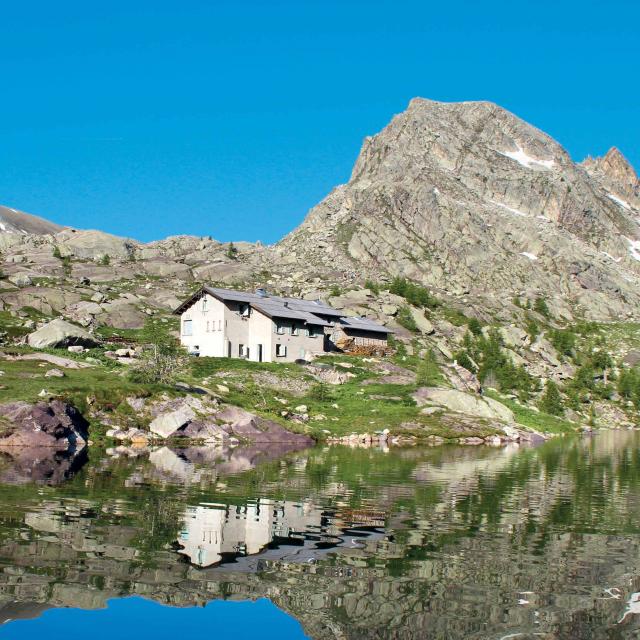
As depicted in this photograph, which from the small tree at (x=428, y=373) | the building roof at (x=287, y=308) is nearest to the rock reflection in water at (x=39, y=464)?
the small tree at (x=428, y=373)

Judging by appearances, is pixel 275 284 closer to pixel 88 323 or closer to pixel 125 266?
pixel 125 266

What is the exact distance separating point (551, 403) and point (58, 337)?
7434cm

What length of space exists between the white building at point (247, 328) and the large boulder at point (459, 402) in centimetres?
2216

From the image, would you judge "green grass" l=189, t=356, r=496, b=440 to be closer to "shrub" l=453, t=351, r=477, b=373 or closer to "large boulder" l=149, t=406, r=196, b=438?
"large boulder" l=149, t=406, r=196, b=438

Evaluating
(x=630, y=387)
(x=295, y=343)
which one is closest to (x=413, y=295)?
(x=630, y=387)

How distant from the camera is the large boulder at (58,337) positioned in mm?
86938

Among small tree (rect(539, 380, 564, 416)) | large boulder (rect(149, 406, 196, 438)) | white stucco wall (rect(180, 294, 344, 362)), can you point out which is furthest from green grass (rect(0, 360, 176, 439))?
small tree (rect(539, 380, 564, 416))

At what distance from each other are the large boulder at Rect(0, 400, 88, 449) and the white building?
43087 mm

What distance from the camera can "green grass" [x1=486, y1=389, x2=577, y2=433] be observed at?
92312 mm

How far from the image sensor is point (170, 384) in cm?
6762

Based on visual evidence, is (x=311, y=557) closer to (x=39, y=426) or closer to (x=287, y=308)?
(x=39, y=426)

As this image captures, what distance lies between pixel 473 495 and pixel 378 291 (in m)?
121

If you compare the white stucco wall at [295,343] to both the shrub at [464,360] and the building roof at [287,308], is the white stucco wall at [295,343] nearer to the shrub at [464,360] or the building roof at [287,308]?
the building roof at [287,308]

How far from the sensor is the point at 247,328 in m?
101
